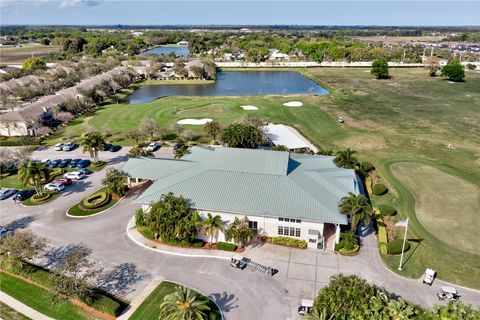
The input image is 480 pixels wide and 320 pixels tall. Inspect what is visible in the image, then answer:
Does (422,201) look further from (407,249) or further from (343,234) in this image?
(343,234)

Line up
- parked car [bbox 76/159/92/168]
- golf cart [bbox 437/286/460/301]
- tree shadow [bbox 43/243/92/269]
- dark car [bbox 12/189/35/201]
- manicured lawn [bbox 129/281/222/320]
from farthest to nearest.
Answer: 1. parked car [bbox 76/159/92/168]
2. dark car [bbox 12/189/35/201]
3. tree shadow [bbox 43/243/92/269]
4. golf cart [bbox 437/286/460/301]
5. manicured lawn [bbox 129/281/222/320]

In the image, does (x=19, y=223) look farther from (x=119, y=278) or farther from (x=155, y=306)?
(x=155, y=306)

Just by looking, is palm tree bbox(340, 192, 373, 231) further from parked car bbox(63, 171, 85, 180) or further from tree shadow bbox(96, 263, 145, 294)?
parked car bbox(63, 171, 85, 180)

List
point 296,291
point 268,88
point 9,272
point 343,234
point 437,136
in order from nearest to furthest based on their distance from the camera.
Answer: point 296,291
point 9,272
point 343,234
point 437,136
point 268,88

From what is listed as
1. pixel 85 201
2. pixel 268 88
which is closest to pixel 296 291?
pixel 85 201

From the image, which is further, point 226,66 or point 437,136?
point 226,66

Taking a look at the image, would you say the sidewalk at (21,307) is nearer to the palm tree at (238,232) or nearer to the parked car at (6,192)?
the palm tree at (238,232)

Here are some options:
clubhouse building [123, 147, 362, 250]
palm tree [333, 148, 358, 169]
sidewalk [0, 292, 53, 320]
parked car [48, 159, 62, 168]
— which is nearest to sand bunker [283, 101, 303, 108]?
palm tree [333, 148, 358, 169]

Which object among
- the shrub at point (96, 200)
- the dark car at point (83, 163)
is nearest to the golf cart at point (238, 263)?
the shrub at point (96, 200)
